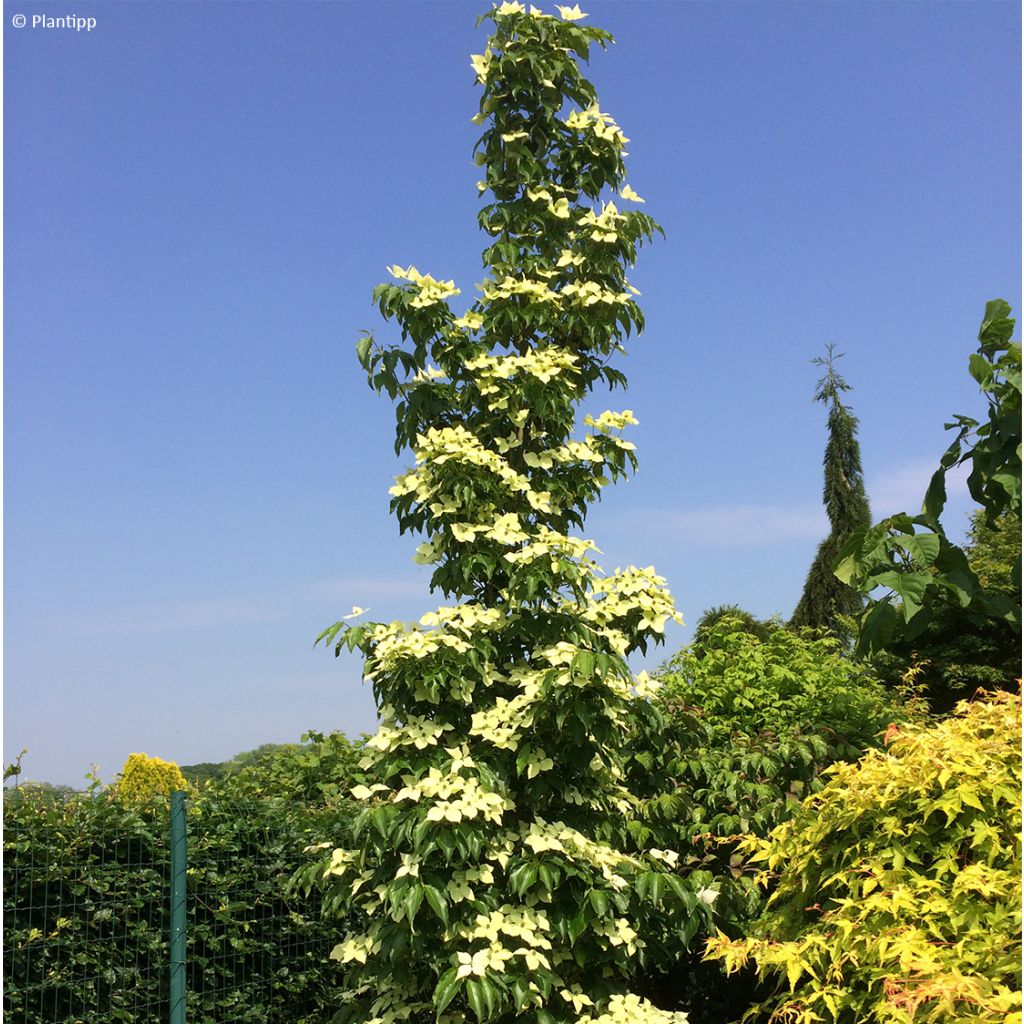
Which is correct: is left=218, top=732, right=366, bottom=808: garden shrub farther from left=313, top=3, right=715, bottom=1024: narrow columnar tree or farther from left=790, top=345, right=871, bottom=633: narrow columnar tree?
left=790, top=345, right=871, bottom=633: narrow columnar tree

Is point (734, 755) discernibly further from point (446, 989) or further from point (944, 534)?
point (446, 989)

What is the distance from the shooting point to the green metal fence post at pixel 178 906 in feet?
15.9

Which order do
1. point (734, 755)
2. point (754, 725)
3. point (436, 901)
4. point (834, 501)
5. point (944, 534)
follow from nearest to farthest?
point (436, 901), point (944, 534), point (734, 755), point (754, 725), point (834, 501)

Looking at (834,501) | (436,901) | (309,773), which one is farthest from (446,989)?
(834,501)

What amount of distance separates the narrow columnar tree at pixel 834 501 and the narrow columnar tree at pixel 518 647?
1243 centimetres

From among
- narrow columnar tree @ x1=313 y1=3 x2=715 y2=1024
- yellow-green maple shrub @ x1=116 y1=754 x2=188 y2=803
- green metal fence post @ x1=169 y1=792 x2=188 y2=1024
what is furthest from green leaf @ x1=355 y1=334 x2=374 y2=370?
yellow-green maple shrub @ x1=116 y1=754 x2=188 y2=803

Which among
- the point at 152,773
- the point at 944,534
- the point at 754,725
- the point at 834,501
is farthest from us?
the point at 834,501

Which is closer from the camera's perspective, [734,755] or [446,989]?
[446,989]

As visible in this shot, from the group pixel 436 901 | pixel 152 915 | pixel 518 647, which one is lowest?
pixel 152 915

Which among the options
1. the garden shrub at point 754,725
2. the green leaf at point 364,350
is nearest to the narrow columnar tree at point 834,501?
the garden shrub at point 754,725

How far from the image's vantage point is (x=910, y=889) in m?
3.83

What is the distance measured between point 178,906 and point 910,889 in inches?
130

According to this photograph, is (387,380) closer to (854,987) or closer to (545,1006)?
(545,1006)

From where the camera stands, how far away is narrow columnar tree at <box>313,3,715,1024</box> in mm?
4121
